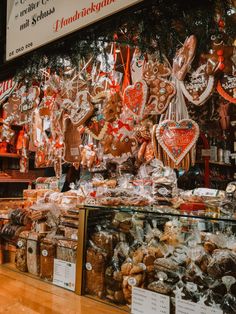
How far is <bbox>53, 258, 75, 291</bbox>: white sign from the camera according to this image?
1.36 meters

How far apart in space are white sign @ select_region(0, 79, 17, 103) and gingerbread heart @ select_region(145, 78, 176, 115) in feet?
3.19

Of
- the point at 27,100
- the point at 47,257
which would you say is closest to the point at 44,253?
the point at 47,257

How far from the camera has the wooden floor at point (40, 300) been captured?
121 cm

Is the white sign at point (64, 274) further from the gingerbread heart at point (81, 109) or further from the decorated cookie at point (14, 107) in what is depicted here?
the decorated cookie at point (14, 107)

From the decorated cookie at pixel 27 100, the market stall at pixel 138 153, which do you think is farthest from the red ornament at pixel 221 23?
the decorated cookie at pixel 27 100

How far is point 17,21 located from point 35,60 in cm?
21

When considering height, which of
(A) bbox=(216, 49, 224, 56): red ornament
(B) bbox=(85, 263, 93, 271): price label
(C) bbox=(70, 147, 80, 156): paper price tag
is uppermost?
(A) bbox=(216, 49, 224, 56): red ornament

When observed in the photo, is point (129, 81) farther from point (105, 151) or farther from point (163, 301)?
point (163, 301)

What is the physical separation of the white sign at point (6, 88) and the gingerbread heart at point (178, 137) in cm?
109

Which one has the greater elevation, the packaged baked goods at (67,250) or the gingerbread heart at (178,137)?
the gingerbread heart at (178,137)

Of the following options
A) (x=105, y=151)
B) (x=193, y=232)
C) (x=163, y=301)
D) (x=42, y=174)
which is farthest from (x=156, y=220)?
(x=42, y=174)

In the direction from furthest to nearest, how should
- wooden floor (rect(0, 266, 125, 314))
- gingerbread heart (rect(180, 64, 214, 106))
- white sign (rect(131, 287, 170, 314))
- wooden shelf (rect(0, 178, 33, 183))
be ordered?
wooden shelf (rect(0, 178, 33, 183))
gingerbread heart (rect(180, 64, 214, 106))
wooden floor (rect(0, 266, 125, 314))
white sign (rect(131, 287, 170, 314))

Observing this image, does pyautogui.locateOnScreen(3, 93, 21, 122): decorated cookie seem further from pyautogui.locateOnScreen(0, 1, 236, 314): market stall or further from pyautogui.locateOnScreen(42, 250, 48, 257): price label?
pyautogui.locateOnScreen(42, 250, 48, 257): price label

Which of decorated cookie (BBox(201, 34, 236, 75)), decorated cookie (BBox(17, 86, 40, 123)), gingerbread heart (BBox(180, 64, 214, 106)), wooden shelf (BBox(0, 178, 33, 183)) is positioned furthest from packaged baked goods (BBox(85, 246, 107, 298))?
wooden shelf (BBox(0, 178, 33, 183))
